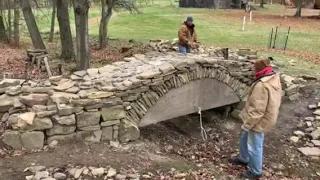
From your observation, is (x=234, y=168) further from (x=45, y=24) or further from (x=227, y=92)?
(x=45, y=24)

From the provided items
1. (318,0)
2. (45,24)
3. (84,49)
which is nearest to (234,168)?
(84,49)

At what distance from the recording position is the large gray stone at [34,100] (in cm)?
643

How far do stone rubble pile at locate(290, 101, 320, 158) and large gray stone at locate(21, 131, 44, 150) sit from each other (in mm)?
5071

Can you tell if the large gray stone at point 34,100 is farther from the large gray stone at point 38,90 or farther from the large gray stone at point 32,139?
the large gray stone at point 32,139

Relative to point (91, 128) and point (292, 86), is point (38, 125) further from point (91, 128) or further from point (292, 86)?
point (292, 86)

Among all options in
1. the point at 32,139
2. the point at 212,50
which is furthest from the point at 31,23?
the point at 32,139

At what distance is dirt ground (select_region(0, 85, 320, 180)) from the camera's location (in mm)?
6047

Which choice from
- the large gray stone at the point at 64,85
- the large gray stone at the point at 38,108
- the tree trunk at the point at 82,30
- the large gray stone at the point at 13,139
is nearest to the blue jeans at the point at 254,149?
the large gray stone at the point at 64,85

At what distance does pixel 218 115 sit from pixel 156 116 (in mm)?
2410

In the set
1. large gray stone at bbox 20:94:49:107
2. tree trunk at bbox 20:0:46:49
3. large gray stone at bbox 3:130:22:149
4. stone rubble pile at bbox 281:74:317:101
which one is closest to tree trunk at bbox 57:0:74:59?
tree trunk at bbox 20:0:46:49

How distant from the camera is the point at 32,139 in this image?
6215 mm

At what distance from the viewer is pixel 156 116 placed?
7.59 meters

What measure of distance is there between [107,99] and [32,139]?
4.41ft

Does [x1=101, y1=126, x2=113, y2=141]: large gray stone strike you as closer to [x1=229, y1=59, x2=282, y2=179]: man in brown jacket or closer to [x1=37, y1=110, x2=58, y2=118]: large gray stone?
[x1=37, y1=110, x2=58, y2=118]: large gray stone
